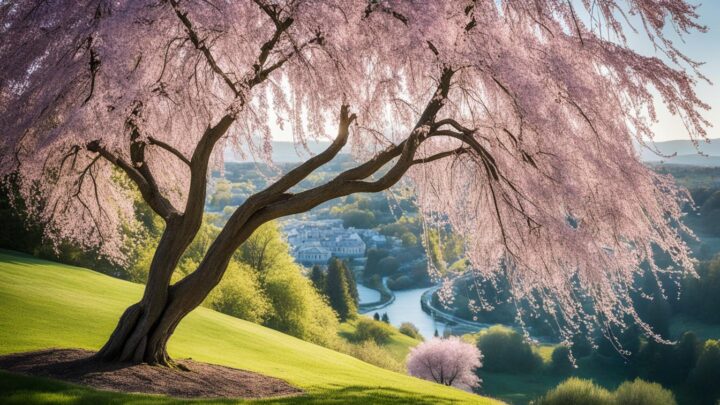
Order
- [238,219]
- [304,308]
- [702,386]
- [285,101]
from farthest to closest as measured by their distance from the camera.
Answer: [702,386] < [304,308] < [285,101] < [238,219]

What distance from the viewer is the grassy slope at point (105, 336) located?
9.12m

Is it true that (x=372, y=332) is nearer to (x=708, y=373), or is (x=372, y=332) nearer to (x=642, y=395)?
(x=642, y=395)

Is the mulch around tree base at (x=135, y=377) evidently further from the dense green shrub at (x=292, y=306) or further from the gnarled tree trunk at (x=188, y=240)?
the dense green shrub at (x=292, y=306)

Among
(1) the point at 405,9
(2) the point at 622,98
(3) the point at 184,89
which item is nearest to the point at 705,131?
(2) the point at 622,98

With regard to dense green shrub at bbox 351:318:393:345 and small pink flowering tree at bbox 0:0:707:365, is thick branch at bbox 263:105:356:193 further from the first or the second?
dense green shrub at bbox 351:318:393:345

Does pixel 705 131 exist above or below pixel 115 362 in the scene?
above

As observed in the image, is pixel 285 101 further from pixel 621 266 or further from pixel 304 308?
pixel 304 308

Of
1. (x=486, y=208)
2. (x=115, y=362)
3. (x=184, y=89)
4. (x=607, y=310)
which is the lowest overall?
(x=115, y=362)

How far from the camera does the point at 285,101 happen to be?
9.88 metres

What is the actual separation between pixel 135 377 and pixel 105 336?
19.0 feet

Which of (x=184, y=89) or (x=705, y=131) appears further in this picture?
(x=184, y=89)

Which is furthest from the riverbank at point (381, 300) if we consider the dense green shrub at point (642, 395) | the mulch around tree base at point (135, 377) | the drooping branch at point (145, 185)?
the drooping branch at point (145, 185)

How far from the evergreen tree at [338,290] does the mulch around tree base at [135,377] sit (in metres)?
60.2

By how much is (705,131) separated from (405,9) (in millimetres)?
4667
